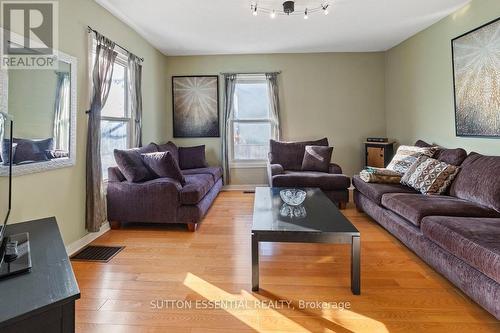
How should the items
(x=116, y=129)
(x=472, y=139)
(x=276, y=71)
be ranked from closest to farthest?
1. (x=472, y=139)
2. (x=116, y=129)
3. (x=276, y=71)

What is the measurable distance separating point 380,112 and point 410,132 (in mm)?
888

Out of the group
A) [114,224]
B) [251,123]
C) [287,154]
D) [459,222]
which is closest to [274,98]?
[251,123]

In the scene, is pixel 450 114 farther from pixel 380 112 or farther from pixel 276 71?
pixel 276 71

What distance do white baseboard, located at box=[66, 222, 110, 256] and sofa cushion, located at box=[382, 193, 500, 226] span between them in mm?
3116

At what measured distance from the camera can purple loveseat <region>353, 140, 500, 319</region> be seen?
1.67 m

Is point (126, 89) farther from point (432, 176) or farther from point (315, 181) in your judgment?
point (432, 176)

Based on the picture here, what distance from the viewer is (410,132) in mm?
4570

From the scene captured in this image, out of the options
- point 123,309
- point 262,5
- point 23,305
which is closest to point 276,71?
point 262,5

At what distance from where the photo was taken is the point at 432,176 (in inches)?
118

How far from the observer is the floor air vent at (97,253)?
8.40 feet

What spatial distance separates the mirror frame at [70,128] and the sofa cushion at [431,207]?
309cm

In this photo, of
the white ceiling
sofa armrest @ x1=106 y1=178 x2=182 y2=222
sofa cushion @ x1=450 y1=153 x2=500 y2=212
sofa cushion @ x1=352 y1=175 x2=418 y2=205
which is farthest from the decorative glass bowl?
the white ceiling

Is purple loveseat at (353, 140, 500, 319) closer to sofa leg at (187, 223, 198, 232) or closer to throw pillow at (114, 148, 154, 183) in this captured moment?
sofa leg at (187, 223, 198, 232)

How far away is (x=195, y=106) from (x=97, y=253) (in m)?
3.38
